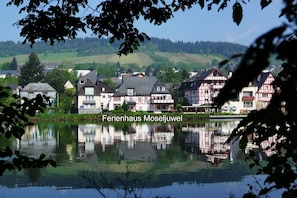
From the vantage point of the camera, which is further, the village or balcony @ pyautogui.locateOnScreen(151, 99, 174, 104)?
balcony @ pyautogui.locateOnScreen(151, 99, 174, 104)

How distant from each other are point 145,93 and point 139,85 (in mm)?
2399

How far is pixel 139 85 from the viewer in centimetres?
7719

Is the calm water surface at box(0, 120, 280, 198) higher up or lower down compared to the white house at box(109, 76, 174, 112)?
lower down

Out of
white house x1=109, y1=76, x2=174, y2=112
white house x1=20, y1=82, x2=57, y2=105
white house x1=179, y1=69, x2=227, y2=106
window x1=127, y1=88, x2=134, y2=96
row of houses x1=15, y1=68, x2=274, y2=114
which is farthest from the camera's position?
window x1=127, y1=88, x2=134, y2=96

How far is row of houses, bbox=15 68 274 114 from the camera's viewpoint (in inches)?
2906

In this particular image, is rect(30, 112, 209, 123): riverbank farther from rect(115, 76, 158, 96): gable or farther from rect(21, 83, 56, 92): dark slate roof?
rect(21, 83, 56, 92): dark slate roof

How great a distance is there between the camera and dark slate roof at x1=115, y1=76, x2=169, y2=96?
75.9 metres

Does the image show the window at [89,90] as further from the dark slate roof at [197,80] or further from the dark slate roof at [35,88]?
the dark slate roof at [197,80]

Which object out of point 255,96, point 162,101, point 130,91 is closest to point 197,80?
point 162,101

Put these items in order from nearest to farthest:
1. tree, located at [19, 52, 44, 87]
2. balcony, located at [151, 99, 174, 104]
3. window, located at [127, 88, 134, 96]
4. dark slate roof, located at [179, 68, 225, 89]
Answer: balcony, located at [151, 99, 174, 104] → window, located at [127, 88, 134, 96] → dark slate roof, located at [179, 68, 225, 89] → tree, located at [19, 52, 44, 87]

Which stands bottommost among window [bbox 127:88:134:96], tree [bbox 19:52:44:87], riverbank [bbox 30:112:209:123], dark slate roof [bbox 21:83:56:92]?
riverbank [bbox 30:112:209:123]

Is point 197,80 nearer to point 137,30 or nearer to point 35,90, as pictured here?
point 35,90

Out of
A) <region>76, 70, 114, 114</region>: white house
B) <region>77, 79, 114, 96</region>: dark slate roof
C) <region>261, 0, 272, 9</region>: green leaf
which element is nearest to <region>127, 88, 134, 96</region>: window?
<region>76, 70, 114, 114</region>: white house

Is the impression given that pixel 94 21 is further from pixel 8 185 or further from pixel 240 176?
pixel 240 176
